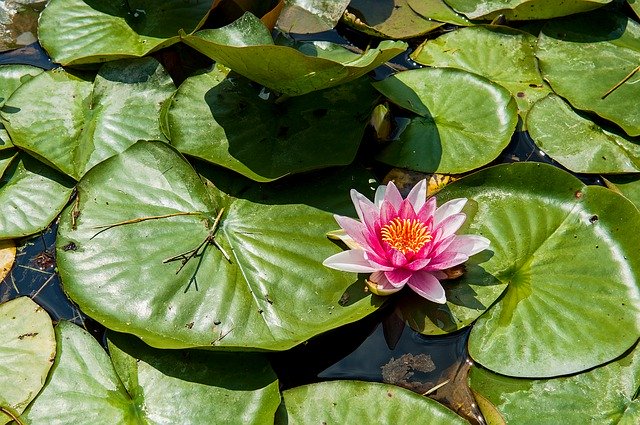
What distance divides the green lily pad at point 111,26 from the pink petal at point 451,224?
1708 mm

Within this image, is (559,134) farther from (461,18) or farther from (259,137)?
(259,137)

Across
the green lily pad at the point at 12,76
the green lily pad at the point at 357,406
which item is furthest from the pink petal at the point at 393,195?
the green lily pad at the point at 12,76

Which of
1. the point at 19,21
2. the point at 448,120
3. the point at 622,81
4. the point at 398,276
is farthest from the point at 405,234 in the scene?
the point at 19,21

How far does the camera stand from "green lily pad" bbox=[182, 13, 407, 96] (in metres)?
2.34

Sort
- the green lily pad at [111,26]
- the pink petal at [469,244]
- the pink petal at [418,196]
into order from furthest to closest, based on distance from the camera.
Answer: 1. the green lily pad at [111,26]
2. the pink petal at [418,196]
3. the pink petal at [469,244]

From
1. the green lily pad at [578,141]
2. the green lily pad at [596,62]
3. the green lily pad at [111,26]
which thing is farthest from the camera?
the green lily pad at [111,26]

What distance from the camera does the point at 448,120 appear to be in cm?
306

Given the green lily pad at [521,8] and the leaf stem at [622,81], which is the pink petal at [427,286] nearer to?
the leaf stem at [622,81]

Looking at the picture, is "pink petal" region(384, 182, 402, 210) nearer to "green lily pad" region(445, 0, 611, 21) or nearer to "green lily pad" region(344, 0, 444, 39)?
"green lily pad" region(344, 0, 444, 39)

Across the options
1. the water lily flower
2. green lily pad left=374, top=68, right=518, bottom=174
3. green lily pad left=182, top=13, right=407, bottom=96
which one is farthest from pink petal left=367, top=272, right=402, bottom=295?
green lily pad left=182, top=13, right=407, bottom=96

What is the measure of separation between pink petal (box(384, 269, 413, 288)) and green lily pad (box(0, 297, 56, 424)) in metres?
1.39

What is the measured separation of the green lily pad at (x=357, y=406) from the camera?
7.34 feet

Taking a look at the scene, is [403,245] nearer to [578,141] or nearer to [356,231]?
[356,231]

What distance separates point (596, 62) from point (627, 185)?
2.59 feet
